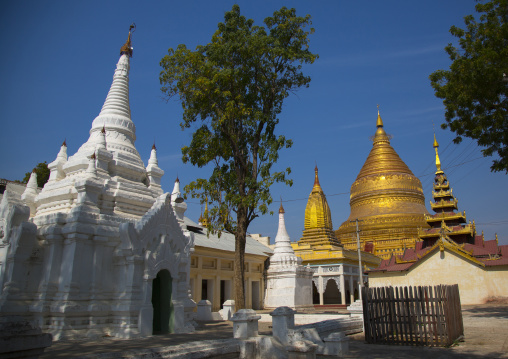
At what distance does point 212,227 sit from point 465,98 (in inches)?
390

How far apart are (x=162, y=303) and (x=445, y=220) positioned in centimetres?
2497

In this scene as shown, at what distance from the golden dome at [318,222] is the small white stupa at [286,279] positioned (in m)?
7.74

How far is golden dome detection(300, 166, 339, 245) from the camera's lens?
3784 centimetres

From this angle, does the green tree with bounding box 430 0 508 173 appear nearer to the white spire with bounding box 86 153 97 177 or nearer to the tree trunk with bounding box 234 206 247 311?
the tree trunk with bounding box 234 206 247 311

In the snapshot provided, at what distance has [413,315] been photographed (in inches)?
422

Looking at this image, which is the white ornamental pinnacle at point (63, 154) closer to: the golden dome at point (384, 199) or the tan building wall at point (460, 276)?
the tan building wall at point (460, 276)

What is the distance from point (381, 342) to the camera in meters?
11.1

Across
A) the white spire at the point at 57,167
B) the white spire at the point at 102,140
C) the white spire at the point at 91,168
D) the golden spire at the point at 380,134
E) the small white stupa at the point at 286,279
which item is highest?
the golden spire at the point at 380,134

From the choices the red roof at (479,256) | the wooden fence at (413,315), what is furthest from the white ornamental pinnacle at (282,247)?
the wooden fence at (413,315)

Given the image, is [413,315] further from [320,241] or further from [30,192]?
[320,241]

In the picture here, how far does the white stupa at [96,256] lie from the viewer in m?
12.9

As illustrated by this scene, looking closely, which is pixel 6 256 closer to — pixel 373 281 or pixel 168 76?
pixel 168 76

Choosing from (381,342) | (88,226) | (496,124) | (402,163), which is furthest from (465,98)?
(402,163)

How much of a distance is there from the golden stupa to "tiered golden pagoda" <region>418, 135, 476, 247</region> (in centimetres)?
779
